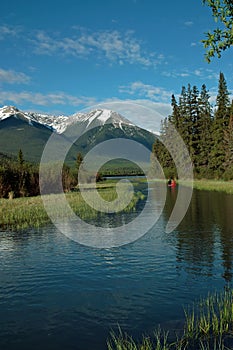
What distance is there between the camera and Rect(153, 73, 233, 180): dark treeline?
7838cm

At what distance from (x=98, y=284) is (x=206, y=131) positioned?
80096mm

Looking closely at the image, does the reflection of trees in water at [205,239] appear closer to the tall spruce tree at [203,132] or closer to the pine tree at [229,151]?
the pine tree at [229,151]

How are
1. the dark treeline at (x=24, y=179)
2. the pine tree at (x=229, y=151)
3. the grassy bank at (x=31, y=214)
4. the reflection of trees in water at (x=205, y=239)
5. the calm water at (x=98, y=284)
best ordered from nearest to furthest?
the calm water at (x=98, y=284), the reflection of trees in water at (x=205, y=239), the grassy bank at (x=31, y=214), the dark treeline at (x=24, y=179), the pine tree at (x=229, y=151)

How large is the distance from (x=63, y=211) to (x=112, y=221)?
7.73 m

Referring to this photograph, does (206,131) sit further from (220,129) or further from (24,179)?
(24,179)

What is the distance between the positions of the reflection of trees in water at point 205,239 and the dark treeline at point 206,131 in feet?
137

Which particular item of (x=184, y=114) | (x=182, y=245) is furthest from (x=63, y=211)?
(x=184, y=114)

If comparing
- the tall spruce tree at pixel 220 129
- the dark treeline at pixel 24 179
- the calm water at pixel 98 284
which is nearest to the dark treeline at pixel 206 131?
the tall spruce tree at pixel 220 129

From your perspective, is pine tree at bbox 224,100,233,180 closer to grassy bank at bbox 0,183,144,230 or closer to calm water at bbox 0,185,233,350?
grassy bank at bbox 0,183,144,230

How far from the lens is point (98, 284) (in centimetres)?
1523

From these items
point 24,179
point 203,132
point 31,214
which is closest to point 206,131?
point 203,132

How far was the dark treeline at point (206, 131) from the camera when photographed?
7838 centimetres

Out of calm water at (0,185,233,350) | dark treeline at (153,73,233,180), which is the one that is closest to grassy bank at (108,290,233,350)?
calm water at (0,185,233,350)

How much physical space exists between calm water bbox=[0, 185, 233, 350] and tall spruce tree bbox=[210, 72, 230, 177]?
58.3 m
